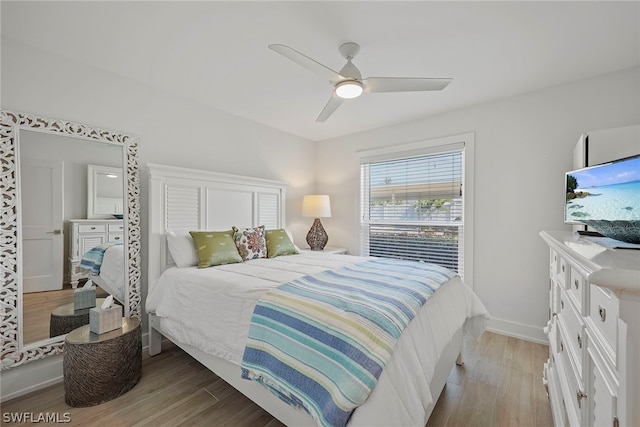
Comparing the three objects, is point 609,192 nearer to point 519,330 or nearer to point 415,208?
point 519,330

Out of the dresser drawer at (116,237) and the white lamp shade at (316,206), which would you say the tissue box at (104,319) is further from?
the white lamp shade at (316,206)

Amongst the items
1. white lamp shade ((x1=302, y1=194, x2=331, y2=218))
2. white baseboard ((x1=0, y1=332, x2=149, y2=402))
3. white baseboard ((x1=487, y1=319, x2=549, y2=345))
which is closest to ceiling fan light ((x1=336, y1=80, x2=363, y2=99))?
white lamp shade ((x1=302, y1=194, x2=331, y2=218))

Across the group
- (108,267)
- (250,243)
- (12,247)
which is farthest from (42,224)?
(250,243)

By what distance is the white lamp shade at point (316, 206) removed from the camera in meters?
4.00

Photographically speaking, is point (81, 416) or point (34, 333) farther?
point (34, 333)

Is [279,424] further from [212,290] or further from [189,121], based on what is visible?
[189,121]

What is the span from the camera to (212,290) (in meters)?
1.92

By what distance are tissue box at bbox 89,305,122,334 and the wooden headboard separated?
0.46m

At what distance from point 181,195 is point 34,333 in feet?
4.90

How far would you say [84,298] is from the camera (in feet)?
7.40

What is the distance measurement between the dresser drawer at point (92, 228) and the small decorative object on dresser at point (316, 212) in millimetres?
2354

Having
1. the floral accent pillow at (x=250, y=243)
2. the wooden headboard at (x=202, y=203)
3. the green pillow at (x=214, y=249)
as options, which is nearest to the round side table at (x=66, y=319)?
the wooden headboard at (x=202, y=203)

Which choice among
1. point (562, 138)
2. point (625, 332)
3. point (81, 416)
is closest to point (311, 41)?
point (625, 332)

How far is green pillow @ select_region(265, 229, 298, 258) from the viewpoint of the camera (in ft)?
10.1
